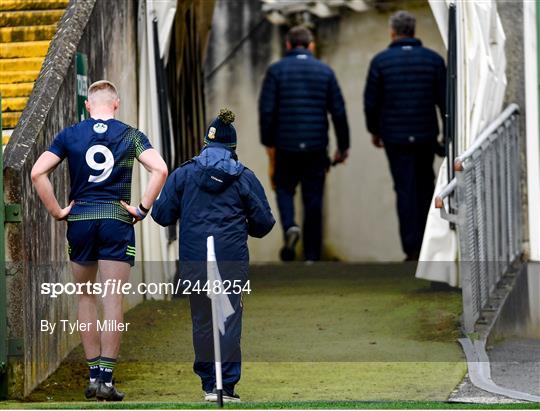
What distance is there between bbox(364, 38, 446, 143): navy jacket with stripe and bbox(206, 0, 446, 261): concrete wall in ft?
6.94

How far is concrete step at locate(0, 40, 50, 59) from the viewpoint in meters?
12.0

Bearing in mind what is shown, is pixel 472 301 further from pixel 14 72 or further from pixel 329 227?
pixel 329 227

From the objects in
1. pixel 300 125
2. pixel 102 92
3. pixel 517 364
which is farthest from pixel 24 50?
pixel 517 364

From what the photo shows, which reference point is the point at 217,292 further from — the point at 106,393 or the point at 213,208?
the point at 106,393

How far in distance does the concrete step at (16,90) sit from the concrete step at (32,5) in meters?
1.00

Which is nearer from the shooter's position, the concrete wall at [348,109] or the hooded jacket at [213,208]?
the hooded jacket at [213,208]

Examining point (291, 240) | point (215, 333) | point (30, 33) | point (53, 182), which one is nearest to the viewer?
point (215, 333)

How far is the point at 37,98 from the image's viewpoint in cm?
1020

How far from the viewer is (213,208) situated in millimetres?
8766

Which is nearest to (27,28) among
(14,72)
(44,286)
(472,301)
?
(14,72)

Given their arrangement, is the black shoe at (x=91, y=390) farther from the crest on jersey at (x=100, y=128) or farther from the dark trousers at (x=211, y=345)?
the crest on jersey at (x=100, y=128)

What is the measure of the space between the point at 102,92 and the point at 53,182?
1339 millimetres

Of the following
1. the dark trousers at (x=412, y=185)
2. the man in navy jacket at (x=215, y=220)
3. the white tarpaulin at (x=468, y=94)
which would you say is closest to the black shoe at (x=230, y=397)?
the man in navy jacket at (x=215, y=220)

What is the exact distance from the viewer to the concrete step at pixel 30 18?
12.3 meters
